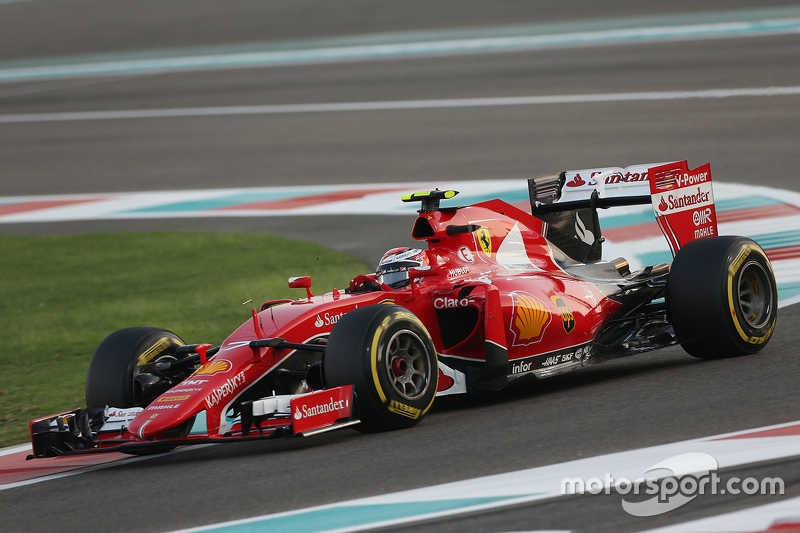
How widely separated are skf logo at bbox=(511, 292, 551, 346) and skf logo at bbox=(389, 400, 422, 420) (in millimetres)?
940

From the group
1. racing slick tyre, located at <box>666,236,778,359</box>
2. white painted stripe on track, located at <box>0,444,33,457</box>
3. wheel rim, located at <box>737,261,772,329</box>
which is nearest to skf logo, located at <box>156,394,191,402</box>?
white painted stripe on track, located at <box>0,444,33,457</box>

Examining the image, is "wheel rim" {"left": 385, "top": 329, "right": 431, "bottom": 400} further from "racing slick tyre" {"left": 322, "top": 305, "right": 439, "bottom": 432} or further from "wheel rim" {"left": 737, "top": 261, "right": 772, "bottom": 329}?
"wheel rim" {"left": 737, "top": 261, "right": 772, "bottom": 329}

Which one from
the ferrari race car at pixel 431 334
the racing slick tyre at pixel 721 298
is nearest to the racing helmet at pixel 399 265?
the ferrari race car at pixel 431 334

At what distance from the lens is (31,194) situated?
18.4 metres

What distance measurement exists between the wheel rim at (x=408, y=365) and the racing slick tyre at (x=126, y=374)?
1.76 meters

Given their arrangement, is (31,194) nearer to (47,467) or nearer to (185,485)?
(47,467)

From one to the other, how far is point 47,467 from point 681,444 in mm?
4068

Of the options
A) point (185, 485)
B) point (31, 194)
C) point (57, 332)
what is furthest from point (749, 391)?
point (31, 194)

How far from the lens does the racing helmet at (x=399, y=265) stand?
7148mm

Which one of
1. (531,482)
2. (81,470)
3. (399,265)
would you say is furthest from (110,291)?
(531,482)

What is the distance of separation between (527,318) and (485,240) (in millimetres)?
816

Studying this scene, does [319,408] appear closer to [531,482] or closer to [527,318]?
[531,482]

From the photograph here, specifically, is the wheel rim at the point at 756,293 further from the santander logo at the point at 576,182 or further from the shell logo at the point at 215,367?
the shell logo at the point at 215,367

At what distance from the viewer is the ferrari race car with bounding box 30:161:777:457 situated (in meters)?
6.14
